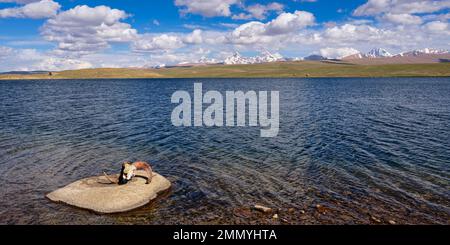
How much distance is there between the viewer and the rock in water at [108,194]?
20.4 m

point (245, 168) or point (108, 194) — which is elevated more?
point (108, 194)

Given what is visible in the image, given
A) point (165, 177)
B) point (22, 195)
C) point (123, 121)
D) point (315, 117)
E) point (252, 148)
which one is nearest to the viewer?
point (22, 195)

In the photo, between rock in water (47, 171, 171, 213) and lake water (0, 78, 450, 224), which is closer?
lake water (0, 78, 450, 224)

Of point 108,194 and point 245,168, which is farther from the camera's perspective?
point 245,168

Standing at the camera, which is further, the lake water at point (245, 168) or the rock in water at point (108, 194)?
the rock in water at point (108, 194)

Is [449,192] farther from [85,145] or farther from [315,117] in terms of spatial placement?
[315,117]

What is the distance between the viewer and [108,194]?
70.0 feet

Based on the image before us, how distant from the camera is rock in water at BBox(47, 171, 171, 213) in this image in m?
20.4

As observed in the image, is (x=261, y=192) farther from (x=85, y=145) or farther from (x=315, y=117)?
(x=315, y=117)

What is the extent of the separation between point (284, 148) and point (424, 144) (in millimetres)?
14813
